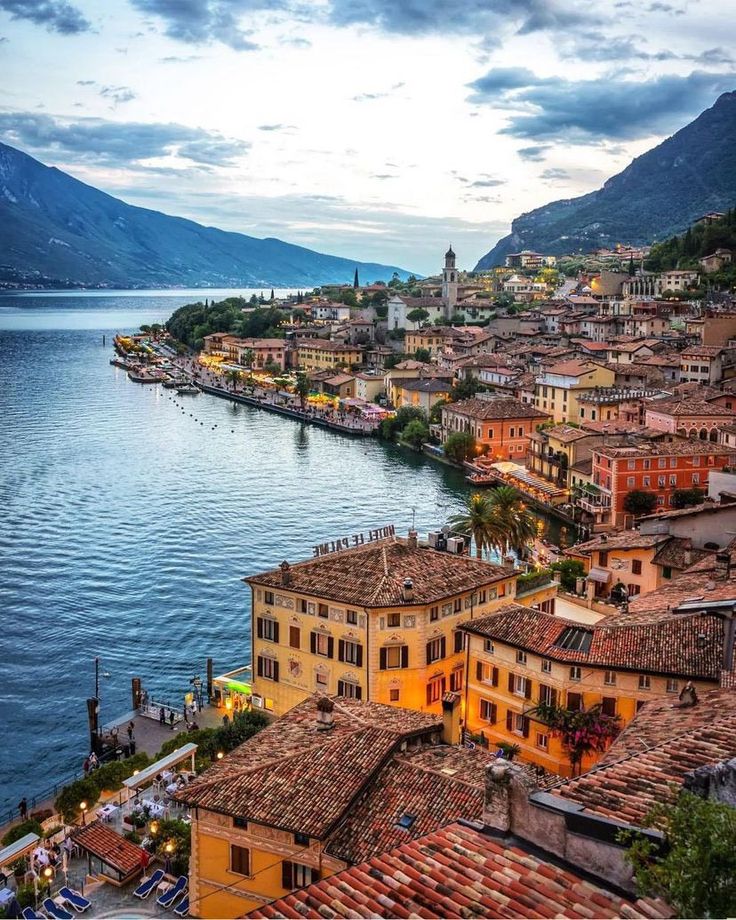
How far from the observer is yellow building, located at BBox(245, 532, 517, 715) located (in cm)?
2544

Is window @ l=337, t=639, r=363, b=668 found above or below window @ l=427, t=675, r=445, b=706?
above

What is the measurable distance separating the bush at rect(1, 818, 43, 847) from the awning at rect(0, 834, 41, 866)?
1.97 ft

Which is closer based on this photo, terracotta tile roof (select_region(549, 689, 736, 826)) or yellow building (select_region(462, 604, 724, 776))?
terracotta tile roof (select_region(549, 689, 736, 826))

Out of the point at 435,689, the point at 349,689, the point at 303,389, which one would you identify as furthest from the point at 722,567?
the point at 303,389

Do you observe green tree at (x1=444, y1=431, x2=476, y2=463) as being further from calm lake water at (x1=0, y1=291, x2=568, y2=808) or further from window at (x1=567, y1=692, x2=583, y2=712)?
window at (x1=567, y1=692, x2=583, y2=712)

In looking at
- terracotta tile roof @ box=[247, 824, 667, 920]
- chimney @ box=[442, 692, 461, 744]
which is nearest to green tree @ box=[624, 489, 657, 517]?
chimney @ box=[442, 692, 461, 744]

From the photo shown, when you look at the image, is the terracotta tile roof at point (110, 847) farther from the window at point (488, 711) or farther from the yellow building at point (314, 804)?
the window at point (488, 711)

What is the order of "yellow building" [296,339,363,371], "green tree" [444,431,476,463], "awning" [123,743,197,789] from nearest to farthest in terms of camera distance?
1. "awning" [123,743,197,789]
2. "green tree" [444,431,476,463]
3. "yellow building" [296,339,363,371]

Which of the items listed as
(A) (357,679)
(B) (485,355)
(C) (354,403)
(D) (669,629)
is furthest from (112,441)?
(D) (669,629)

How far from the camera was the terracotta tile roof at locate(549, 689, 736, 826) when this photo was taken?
963cm

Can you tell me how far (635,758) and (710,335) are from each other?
83499 mm

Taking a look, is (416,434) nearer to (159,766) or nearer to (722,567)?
(722,567)

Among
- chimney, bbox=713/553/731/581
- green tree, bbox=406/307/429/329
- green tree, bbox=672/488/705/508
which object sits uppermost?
green tree, bbox=406/307/429/329

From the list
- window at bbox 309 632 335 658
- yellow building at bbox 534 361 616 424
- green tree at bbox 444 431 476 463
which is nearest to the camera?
window at bbox 309 632 335 658
